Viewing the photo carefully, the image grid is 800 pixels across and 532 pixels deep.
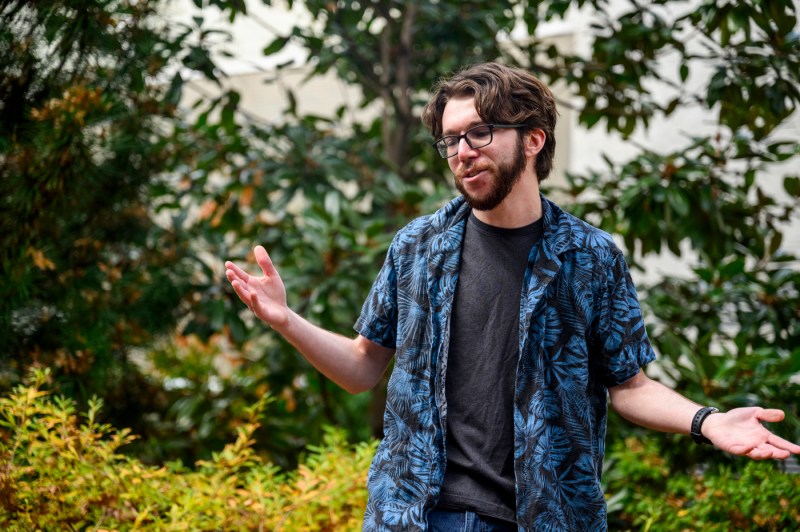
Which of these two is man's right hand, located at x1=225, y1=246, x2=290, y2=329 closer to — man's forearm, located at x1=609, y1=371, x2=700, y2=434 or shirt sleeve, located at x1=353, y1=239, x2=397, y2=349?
shirt sleeve, located at x1=353, y1=239, x2=397, y2=349

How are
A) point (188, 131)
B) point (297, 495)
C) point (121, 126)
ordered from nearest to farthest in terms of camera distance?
point (297, 495)
point (121, 126)
point (188, 131)

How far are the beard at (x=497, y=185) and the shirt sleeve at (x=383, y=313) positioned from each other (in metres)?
0.26

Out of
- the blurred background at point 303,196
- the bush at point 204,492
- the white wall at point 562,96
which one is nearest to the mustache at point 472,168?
the bush at point 204,492

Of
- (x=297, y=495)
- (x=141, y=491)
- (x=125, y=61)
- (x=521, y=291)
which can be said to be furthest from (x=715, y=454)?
(x=125, y=61)

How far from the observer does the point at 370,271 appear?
3.91m

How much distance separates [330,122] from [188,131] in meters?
0.72

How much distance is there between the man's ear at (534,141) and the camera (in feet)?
6.37

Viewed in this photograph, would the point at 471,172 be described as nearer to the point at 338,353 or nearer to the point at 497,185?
the point at 497,185

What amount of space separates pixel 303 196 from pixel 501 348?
2503 mm

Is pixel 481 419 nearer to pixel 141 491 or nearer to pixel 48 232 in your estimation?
pixel 141 491

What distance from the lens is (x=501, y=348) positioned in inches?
72.2

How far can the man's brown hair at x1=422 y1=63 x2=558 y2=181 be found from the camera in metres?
1.88

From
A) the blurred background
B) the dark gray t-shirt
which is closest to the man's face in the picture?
the dark gray t-shirt

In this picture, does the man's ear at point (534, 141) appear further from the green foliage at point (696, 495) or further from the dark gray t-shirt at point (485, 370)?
the green foliage at point (696, 495)
